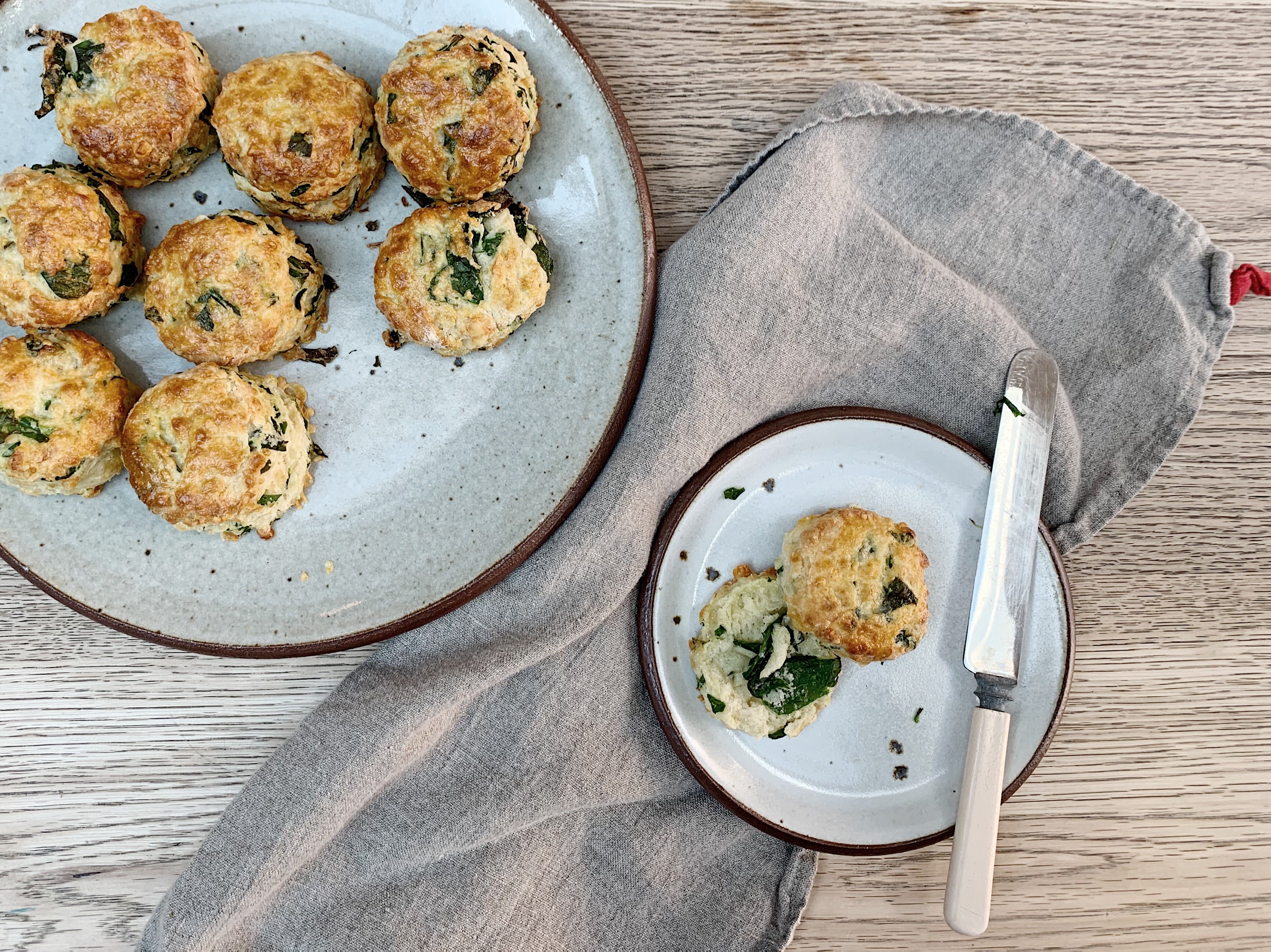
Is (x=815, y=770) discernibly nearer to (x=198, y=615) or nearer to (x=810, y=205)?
(x=810, y=205)

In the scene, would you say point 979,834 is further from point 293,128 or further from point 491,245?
point 293,128

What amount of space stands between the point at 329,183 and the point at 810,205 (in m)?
1.42

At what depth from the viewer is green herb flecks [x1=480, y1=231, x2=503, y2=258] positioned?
242 cm

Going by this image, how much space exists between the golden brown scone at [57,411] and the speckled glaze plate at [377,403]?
148 millimetres

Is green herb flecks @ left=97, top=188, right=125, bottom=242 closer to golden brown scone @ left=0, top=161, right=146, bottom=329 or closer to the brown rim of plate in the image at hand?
golden brown scone @ left=0, top=161, right=146, bottom=329

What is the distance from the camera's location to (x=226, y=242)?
238 centimetres

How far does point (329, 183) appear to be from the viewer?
242cm

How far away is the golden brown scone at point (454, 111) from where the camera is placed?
7.73 feet

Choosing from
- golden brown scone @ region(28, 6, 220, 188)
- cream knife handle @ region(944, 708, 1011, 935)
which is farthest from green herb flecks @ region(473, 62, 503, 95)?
cream knife handle @ region(944, 708, 1011, 935)

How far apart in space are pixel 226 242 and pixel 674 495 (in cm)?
148

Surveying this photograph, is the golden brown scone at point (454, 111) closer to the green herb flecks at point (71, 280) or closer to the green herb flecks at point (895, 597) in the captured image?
the green herb flecks at point (71, 280)

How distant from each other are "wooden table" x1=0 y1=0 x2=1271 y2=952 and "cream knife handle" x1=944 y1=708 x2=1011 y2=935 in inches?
14.6

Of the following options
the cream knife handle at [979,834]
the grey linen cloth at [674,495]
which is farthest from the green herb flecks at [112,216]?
the cream knife handle at [979,834]

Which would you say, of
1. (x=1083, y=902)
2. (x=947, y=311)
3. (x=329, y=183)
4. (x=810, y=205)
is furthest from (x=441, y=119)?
(x=1083, y=902)
